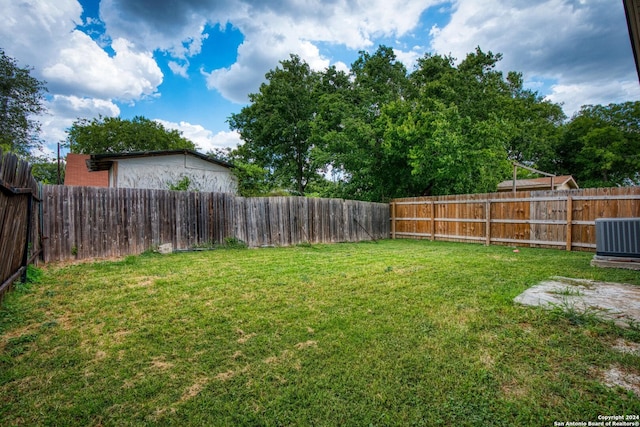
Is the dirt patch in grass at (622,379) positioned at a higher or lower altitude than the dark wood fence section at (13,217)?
lower

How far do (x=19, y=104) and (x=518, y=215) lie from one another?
27.7 m

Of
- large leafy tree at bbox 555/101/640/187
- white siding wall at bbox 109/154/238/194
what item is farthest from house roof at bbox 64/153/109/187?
large leafy tree at bbox 555/101/640/187

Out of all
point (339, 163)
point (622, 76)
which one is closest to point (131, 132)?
point (339, 163)

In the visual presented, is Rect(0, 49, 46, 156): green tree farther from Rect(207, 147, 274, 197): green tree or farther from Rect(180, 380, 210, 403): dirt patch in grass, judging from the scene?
Rect(180, 380, 210, 403): dirt patch in grass

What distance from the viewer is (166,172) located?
464 inches

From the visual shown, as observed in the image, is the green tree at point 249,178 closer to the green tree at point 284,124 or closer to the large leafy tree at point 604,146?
the green tree at point 284,124

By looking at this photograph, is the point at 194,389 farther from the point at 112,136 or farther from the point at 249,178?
the point at 112,136

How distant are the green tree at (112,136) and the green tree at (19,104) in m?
7.20

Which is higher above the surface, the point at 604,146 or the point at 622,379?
the point at 604,146

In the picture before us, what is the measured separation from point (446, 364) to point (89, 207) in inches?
285

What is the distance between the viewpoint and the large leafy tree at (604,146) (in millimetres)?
22766

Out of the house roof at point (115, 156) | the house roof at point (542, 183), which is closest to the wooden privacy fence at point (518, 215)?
the house roof at point (115, 156)

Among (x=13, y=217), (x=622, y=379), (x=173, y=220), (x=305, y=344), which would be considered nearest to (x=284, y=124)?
(x=173, y=220)

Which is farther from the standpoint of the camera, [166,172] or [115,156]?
[166,172]
